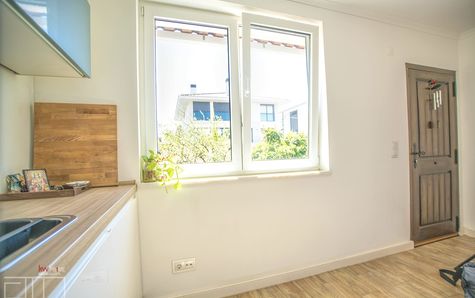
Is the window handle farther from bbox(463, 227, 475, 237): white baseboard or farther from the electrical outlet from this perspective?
bbox(463, 227, 475, 237): white baseboard

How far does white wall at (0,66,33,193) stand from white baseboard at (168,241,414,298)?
53.1 inches

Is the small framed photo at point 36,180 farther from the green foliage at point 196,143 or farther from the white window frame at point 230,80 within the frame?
the green foliage at point 196,143

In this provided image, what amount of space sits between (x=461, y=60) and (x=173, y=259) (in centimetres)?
420

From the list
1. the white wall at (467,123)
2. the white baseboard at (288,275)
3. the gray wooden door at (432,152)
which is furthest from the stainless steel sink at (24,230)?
the white wall at (467,123)

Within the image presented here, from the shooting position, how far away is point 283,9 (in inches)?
77.7

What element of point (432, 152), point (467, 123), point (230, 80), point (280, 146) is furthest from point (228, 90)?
point (467, 123)

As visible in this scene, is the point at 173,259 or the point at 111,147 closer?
the point at 111,147

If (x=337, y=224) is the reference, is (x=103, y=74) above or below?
above

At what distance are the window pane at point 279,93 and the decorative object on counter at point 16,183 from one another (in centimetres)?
156

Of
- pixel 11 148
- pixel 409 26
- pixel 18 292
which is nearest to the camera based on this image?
pixel 18 292

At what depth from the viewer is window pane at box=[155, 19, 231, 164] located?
178 centimetres

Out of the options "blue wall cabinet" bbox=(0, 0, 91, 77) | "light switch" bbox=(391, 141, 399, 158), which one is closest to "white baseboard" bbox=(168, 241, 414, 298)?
"light switch" bbox=(391, 141, 399, 158)

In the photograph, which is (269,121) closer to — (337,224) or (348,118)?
(348,118)

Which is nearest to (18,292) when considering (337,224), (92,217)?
(92,217)
